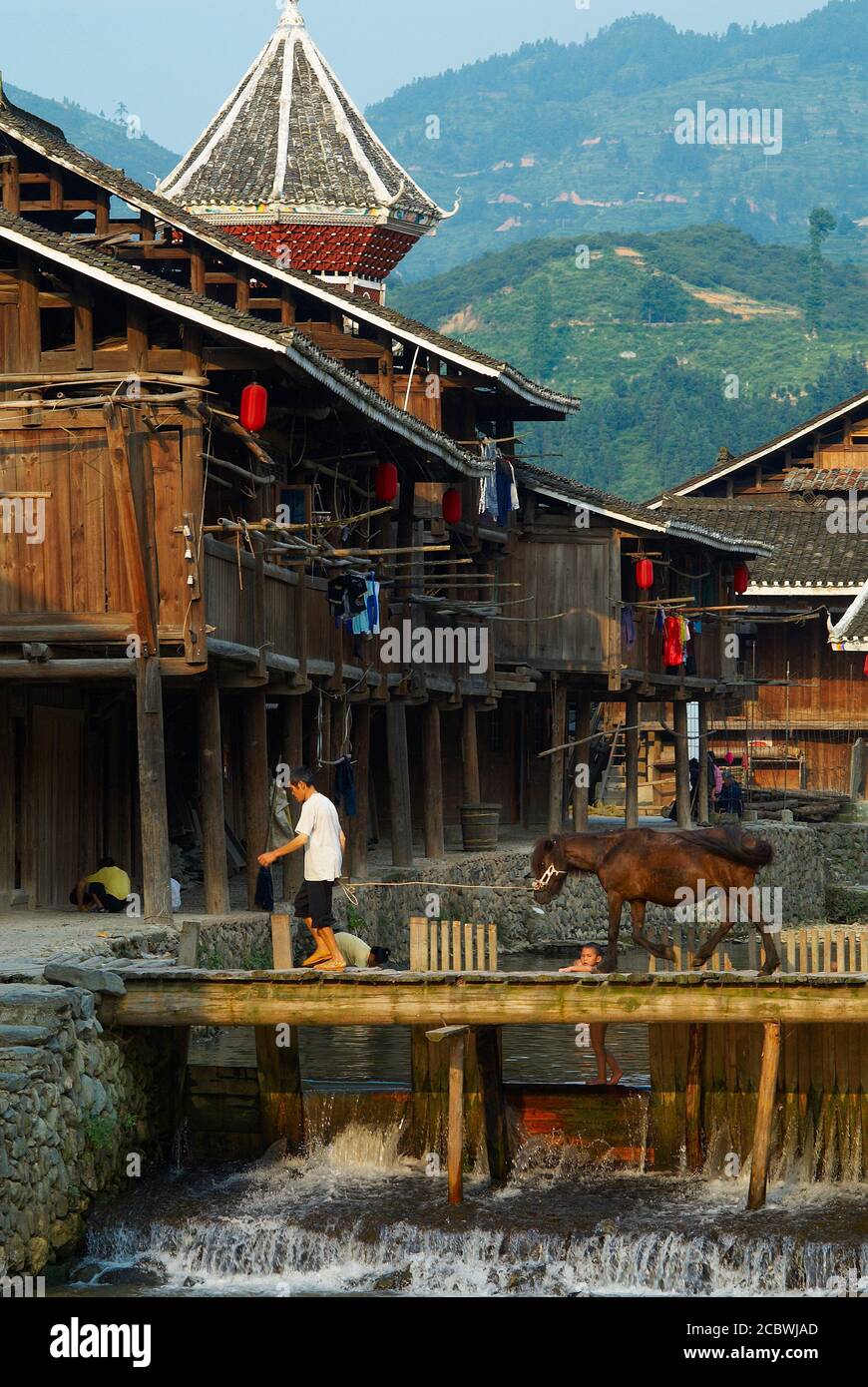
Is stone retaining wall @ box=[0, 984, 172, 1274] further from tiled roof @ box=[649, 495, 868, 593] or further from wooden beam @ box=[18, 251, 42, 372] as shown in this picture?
tiled roof @ box=[649, 495, 868, 593]

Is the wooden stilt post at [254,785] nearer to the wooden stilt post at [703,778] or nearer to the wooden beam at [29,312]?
the wooden beam at [29,312]

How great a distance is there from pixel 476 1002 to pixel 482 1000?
5cm

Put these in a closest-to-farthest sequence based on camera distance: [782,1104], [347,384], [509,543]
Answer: [782,1104], [347,384], [509,543]

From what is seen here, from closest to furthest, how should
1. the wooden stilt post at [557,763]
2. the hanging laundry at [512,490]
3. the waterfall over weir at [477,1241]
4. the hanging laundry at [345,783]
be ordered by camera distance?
the waterfall over weir at [477,1241], the hanging laundry at [345,783], the hanging laundry at [512,490], the wooden stilt post at [557,763]

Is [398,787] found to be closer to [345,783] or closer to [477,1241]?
[345,783]

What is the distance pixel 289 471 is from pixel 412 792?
10978 mm

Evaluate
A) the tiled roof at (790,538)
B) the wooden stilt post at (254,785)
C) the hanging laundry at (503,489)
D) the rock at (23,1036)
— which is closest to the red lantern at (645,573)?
the hanging laundry at (503,489)

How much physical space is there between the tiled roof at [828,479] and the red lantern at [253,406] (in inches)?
1111

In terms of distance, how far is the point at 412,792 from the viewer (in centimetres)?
3709

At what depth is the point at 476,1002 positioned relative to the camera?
16.5m

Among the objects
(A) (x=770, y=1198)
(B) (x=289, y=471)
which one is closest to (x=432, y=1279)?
(A) (x=770, y=1198)

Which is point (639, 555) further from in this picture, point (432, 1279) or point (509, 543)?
point (432, 1279)

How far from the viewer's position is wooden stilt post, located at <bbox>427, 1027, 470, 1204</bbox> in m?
16.5

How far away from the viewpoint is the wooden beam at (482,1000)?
16.2m
